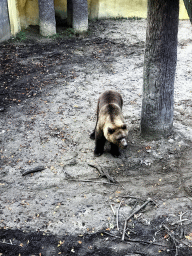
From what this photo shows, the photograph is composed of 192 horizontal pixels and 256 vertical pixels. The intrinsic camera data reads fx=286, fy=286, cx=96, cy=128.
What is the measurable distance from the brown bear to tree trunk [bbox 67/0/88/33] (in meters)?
7.00

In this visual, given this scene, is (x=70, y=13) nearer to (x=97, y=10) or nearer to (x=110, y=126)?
(x=97, y=10)

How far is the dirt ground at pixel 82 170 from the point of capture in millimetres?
4340

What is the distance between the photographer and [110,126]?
5.48 meters

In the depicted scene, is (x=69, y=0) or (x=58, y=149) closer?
(x=58, y=149)

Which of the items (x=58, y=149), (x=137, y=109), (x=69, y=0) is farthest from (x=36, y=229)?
(x=69, y=0)

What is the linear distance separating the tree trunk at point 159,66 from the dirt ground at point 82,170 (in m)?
0.45

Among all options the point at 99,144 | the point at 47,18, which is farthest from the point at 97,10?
the point at 99,144

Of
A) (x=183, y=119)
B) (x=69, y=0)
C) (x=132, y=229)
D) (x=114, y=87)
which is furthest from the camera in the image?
(x=69, y=0)

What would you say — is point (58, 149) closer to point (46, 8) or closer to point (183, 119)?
point (183, 119)

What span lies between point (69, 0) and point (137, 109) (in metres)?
7.17

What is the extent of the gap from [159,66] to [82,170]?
264cm

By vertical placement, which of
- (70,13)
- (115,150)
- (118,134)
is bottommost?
(115,150)

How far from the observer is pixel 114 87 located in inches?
352

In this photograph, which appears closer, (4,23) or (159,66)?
(159,66)
